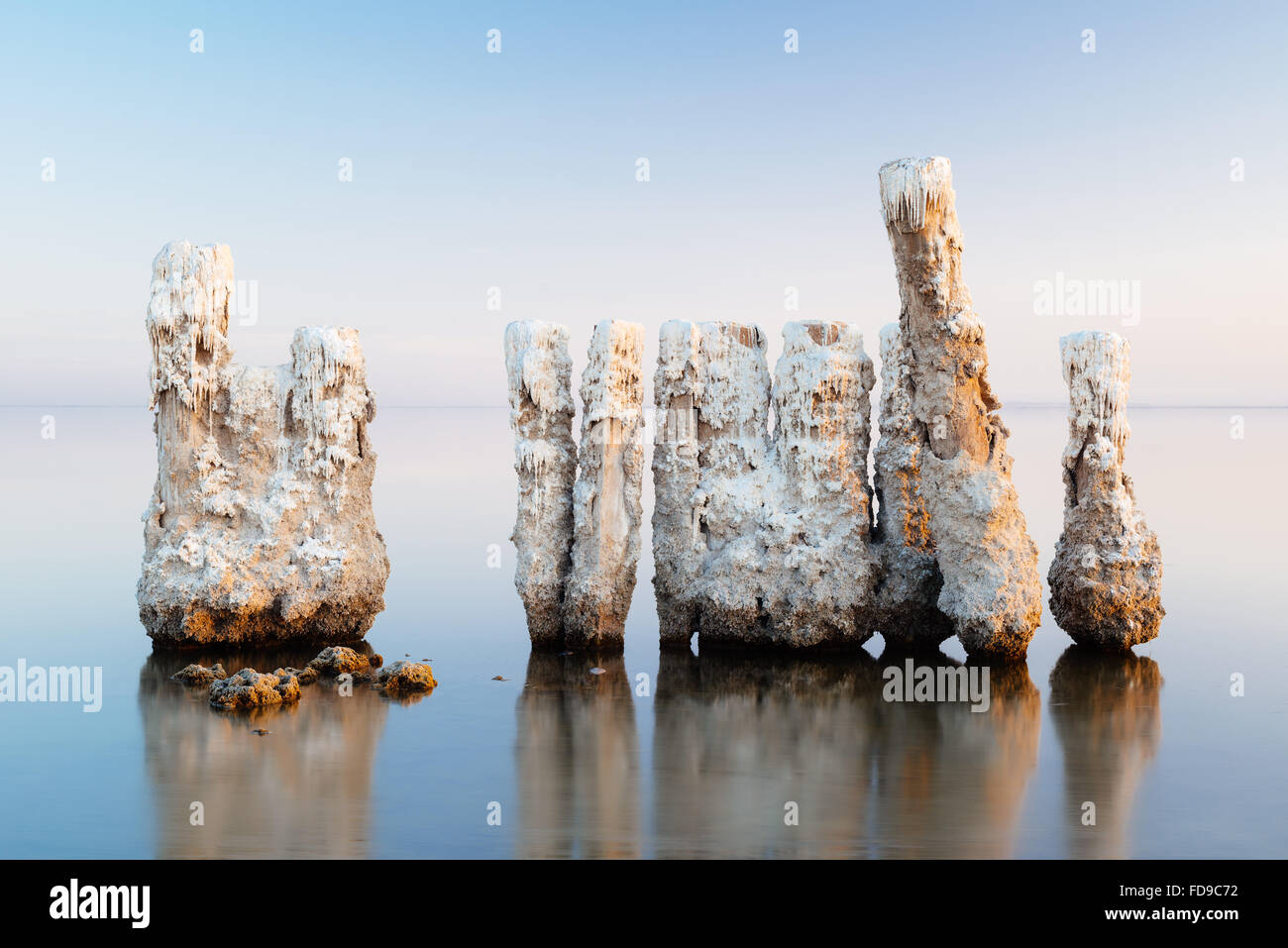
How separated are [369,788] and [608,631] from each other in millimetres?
4399

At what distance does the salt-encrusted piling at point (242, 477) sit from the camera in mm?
12891

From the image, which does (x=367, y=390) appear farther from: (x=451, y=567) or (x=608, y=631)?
(x=451, y=567)

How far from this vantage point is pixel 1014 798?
9.07m

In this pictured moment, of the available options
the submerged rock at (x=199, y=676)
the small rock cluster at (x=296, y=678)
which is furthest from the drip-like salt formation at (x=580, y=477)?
the submerged rock at (x=199, y=676)

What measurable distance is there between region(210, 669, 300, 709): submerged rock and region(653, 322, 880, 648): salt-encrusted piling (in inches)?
164

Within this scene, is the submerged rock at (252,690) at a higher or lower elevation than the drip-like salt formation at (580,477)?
lower

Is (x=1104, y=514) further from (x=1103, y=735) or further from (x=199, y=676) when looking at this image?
(x=199, y=676)

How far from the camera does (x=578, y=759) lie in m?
9.95

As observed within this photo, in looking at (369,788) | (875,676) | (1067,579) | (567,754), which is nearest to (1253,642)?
(1067,579)

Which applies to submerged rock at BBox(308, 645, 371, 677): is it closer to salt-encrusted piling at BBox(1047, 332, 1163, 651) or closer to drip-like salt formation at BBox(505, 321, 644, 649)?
drip-like salt formation at BBox(505, 321, 644, 649)

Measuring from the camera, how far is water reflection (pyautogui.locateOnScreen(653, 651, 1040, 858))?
833 cm

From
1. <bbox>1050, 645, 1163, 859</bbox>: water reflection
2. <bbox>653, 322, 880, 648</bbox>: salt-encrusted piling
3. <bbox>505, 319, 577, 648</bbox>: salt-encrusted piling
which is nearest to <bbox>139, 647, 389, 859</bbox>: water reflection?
→ <bbox>505, 319, 577, 648</bbox>: salt-encrusted piling

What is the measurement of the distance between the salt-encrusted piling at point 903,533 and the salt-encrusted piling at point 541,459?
3.46 meters

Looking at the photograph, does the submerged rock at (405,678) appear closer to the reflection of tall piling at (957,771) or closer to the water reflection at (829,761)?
the water reflection at (829,761)
